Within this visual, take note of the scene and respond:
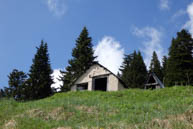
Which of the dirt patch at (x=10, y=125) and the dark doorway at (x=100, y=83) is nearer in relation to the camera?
the dirt patch at (x=10, y=125)

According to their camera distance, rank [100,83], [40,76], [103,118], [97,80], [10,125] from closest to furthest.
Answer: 1. [10,125]
2. [103,118]
3. [97,80]
4. [100,83]
5. [40,76]

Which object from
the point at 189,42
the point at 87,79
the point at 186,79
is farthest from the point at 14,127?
the point at 189,42

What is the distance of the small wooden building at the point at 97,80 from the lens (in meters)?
22.3

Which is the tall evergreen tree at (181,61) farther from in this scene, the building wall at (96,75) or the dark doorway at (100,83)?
the building wall at (96,75)

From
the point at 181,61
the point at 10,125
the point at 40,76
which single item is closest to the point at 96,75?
the point at 40,76

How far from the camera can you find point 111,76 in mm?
22656

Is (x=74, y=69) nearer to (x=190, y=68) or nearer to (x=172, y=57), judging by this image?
(x=172, y=57)

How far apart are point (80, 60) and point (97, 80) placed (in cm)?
828

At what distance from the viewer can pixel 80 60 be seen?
32875mm

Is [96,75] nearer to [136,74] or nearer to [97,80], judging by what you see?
[97,80]

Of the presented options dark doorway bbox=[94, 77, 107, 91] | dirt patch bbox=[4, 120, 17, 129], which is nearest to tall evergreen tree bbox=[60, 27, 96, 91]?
dark doorway bbox=[94, 77, 107, 91]

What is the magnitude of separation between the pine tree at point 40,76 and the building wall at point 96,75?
6.65 m

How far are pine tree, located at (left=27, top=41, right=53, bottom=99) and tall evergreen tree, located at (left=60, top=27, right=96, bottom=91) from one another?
113 inches

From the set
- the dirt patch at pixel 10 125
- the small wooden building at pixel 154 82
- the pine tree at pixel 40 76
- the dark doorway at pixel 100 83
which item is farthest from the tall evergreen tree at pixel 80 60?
the dirt patch at pixel 10 125
